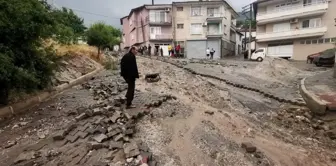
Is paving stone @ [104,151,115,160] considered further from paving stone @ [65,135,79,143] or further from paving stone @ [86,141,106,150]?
paving stone @ [65,135,79,143]

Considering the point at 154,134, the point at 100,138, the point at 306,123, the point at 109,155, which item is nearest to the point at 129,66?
the point at 154,134

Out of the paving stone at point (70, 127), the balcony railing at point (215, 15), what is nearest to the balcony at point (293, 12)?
the balcony railing at point (215, 15)

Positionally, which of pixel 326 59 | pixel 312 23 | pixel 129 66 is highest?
pixel 312 23

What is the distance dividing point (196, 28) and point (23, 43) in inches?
1368

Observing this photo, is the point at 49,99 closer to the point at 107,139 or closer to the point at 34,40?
the point at 34,40

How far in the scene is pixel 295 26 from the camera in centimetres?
3262

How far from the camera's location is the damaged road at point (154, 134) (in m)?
4.86

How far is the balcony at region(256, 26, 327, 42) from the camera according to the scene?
99.2ft

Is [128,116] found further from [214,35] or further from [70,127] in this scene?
[214,35]

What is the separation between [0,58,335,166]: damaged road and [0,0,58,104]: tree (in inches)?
38.0

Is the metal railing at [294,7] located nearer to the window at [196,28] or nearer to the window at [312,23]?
the window at [312,23]

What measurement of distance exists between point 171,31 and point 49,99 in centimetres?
3394

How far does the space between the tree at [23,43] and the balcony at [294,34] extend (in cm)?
3045

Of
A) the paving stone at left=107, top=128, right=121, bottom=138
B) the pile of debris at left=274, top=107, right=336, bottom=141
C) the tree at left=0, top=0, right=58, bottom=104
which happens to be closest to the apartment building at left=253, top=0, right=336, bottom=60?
the pile of debris at left=274, top=107, right=336, bottom=141
